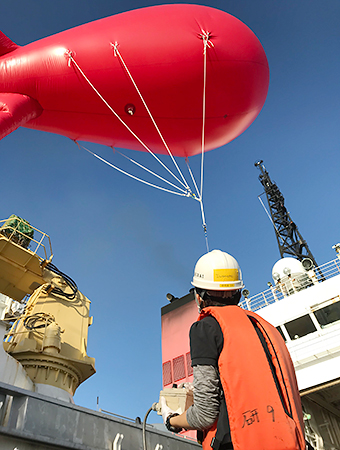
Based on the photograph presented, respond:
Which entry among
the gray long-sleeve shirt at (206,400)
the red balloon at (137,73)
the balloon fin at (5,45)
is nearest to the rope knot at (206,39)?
the red balloon at (137,73)

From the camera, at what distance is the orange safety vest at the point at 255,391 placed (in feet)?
5.17

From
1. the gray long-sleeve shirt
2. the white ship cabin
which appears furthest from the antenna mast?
the gray long-sleeve shirt

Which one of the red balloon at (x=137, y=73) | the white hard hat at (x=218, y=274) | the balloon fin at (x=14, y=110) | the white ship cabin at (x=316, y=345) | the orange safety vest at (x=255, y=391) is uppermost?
the red balloon at (x=137, y=73)

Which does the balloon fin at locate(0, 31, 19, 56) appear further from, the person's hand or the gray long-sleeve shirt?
the gray long-sleeve shirt

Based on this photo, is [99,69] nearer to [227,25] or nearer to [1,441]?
[227,25]

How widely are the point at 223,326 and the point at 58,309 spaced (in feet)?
30.4

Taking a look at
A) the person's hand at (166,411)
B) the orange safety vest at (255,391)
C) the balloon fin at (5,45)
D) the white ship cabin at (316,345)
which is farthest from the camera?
the white ship cabin at (316,345)

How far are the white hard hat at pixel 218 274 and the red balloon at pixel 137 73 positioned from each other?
6.42 metres

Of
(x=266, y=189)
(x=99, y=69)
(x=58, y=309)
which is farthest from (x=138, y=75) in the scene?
(x=266, y=189)

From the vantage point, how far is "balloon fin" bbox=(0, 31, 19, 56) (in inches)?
329

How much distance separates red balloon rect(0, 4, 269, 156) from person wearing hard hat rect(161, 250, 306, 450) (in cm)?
708

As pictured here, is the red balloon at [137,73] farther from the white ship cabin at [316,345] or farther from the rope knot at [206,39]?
the white ship cabin at [316,345]

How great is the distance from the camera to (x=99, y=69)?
26.6 ft

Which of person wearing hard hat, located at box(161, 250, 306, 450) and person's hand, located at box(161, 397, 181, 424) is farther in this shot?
person's hand, located at box(161, 397, 181, 424)
